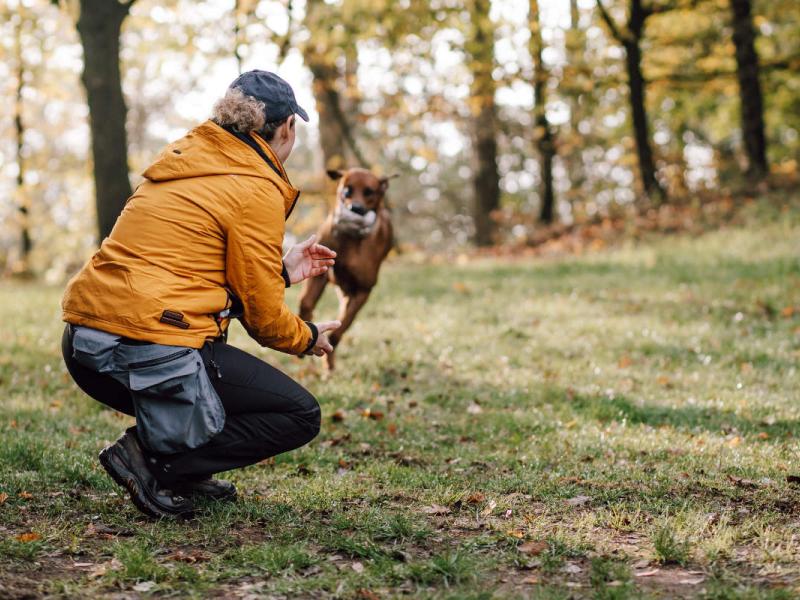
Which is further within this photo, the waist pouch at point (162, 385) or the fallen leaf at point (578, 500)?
the fallen leaf at point (578, 500)

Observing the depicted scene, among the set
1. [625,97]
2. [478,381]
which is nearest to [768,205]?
[625,97]

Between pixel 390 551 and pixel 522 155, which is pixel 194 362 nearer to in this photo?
pixel 390 551

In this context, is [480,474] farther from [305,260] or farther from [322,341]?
[305,260]

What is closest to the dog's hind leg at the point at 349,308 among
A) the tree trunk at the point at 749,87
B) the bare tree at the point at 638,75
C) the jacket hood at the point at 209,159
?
the jacket hood at the point at 209,159

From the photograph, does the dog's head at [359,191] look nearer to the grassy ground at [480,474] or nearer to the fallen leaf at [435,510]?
the grassy ground at [480,474]

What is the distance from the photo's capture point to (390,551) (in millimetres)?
3889

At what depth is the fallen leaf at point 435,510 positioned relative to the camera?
14.8ft

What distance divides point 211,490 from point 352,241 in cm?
340

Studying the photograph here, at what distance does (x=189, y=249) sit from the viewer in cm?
379

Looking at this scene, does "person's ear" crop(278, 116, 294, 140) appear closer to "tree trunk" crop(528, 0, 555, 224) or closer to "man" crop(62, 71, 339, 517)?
"man" crop(62, 71, 339, 517)

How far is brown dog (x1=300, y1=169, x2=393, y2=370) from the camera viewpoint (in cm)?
731

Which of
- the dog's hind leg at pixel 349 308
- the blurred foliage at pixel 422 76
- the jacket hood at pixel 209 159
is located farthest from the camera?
the blurred foliage at pixel 422 76

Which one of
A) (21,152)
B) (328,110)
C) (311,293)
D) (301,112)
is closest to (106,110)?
(311,293)

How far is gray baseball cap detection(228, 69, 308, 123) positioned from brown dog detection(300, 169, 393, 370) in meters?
3.17
